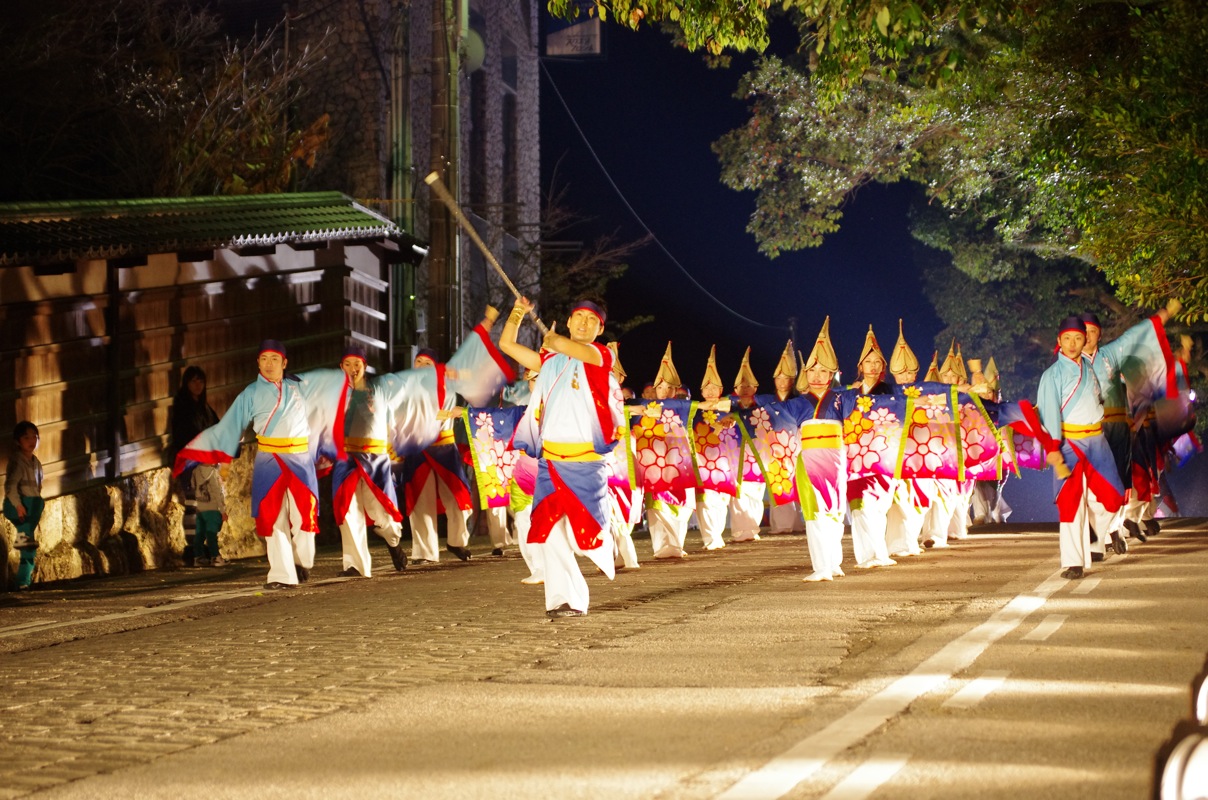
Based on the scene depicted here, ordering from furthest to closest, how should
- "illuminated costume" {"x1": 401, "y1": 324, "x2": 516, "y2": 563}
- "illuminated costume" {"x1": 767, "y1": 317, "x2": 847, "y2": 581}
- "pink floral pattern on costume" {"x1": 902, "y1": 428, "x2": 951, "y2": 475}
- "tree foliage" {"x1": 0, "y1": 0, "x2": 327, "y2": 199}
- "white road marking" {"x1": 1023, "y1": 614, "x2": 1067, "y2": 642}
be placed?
"tree foliage" {"x1": 0, "y1": 0, "x2": 327, "y2": 199} < "pink floral pattern on costume" {"x1": 902, "y1": 428, "x2": 951, "y2": 475} < "illuminated costume" {"x1": 401, "y1": 324, "x2": 516, "y2": 563} < "illuminated costume" {"x1": 767, "y1": 317, "x2": 847, "y2": 581} < "white road marking" {"x1": 1023, "y1": 614, "x2": 1067, "y2": 642}

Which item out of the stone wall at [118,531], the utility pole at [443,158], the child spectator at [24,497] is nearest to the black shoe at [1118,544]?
the utility pole at [443,158]

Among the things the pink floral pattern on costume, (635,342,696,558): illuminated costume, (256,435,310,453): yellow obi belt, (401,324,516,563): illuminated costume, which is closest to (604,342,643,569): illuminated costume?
(635,342,696,558): illuminated costume

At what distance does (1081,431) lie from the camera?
43.9 feet

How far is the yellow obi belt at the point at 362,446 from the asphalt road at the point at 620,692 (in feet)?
11.1

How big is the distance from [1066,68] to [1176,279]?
7.93ft

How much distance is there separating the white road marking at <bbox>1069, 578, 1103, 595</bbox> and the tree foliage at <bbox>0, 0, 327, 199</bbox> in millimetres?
13503

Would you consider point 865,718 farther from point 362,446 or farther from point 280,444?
point 362,446

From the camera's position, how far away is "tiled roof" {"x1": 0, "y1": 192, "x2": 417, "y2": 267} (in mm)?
15289

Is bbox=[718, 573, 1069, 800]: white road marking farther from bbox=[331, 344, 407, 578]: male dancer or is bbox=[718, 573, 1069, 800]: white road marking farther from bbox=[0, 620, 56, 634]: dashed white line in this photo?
bbox=[331, 344, 407, 578]: male dancer

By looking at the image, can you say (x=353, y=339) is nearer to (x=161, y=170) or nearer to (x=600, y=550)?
(x=161, y=170)

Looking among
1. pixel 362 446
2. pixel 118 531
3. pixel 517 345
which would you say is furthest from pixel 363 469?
pixel 517 345

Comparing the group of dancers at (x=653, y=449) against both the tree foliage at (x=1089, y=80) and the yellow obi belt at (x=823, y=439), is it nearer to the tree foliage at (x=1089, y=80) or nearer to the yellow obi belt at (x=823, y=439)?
the yellow obi belt at (x=823, y=439)

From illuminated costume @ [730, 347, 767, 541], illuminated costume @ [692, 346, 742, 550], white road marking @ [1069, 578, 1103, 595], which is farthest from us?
illuminated costume @ [730, 347, 767, 541]

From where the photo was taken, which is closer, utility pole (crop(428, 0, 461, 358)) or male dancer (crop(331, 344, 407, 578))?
male dancer (crop(331, 344, 407, 578))
